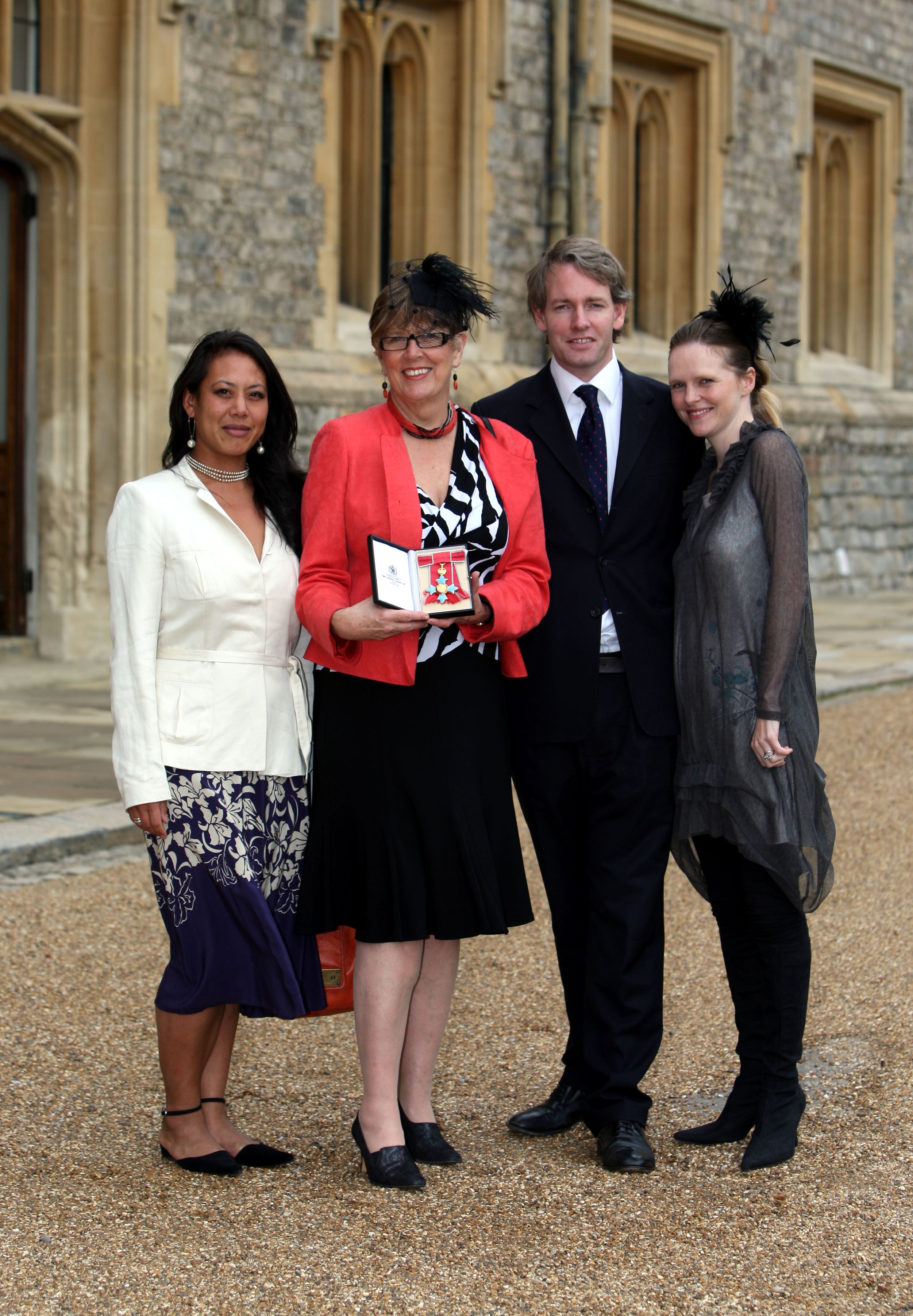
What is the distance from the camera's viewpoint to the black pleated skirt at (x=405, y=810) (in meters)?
2.83

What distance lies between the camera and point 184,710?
2.86 metres

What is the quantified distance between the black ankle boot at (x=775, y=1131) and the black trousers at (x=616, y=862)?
0.69 feet

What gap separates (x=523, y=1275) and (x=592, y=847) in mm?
874

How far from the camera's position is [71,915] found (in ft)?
15.0

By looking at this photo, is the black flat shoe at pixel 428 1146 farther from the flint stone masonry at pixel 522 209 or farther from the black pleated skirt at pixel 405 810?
the flint stone masonry at pixel 522 209

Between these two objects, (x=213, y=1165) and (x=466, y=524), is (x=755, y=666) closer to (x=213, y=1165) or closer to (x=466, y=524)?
(x=466, y=524)

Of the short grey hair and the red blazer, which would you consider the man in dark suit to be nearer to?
the short grey hair

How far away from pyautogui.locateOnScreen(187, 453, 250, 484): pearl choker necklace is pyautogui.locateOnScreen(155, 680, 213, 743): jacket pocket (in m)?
0.40

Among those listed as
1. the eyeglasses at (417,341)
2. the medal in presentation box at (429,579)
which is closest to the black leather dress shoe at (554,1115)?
the medal in presentation box at (429,579)

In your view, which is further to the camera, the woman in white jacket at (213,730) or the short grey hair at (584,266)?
the short grey hair at (584,266)

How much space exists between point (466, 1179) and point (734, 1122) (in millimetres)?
556

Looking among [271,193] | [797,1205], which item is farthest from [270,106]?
[797,1205]

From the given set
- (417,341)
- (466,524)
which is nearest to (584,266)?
(417,341)

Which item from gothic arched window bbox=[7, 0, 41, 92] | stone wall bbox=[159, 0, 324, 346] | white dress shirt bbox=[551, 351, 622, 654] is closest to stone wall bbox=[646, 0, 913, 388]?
stone wall bbox=[159, 0, 324, 346]
